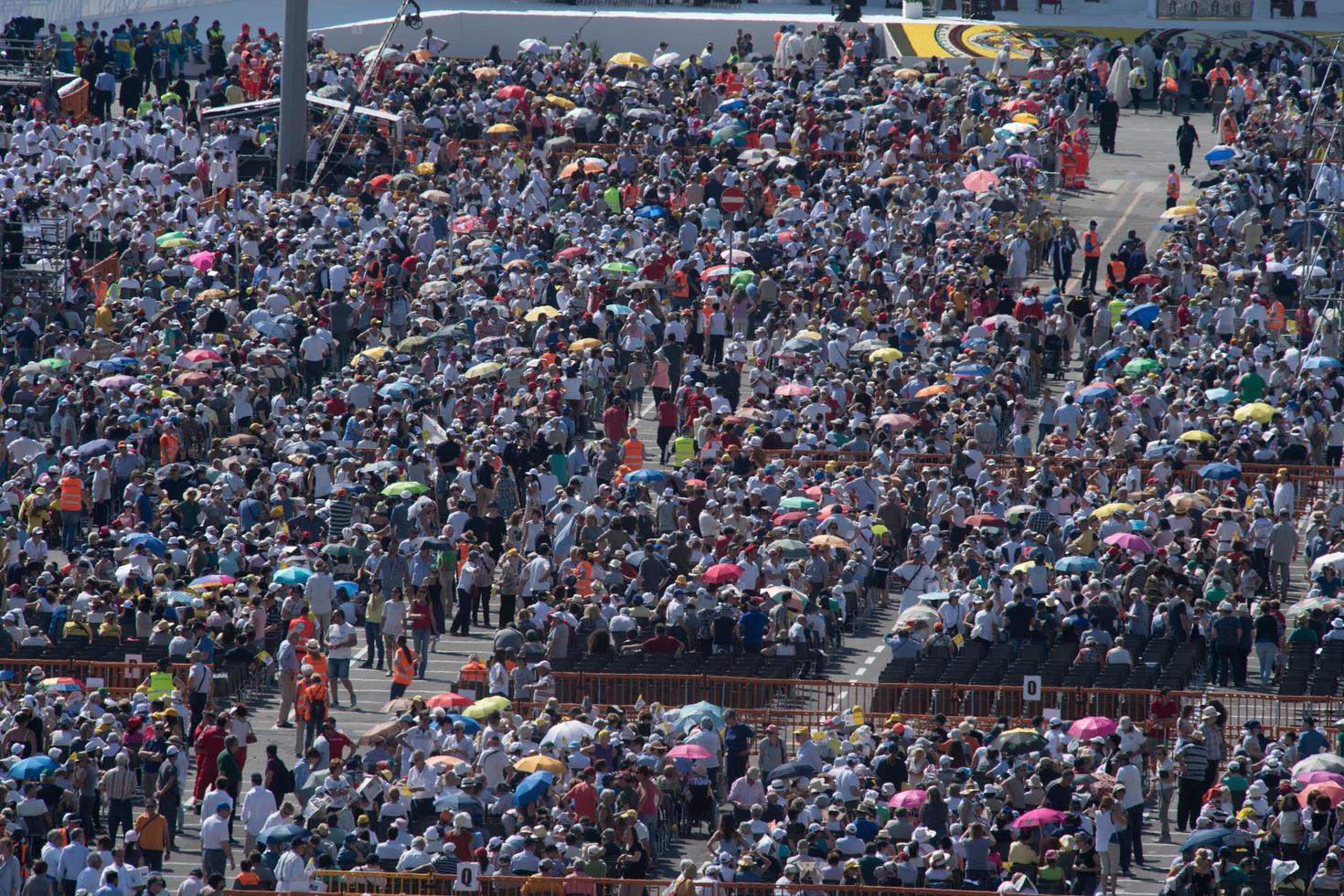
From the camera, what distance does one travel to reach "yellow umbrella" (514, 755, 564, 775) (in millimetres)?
25453

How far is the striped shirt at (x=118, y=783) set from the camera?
2597 centimetres

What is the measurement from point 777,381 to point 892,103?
Answer: 545 inches

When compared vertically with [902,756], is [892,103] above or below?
above

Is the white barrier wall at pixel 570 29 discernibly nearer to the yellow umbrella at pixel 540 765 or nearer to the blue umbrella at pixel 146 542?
the blue umbrella at pixel 146 542

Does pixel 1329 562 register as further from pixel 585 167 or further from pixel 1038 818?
pixel 585 167

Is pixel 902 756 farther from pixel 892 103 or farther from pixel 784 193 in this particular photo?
pixel 892 103

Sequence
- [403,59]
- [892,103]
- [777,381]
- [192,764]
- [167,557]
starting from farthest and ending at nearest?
[403,59] → [892,103] → [777,381] → [167,557] → [192,764]

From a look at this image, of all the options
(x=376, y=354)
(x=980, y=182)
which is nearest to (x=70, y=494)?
(x=376, y=354)

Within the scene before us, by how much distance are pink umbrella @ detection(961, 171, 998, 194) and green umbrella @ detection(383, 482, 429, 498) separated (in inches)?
594

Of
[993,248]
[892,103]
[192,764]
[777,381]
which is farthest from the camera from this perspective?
[892,103]

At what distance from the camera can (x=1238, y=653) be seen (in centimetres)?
2947

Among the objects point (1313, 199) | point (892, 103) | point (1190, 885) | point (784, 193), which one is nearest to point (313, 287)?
point (784, 193)

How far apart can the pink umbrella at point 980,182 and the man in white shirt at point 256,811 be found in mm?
23281

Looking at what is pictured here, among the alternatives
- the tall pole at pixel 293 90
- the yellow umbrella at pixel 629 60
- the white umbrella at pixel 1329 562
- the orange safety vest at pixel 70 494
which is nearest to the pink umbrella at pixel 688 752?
the white umbrella at pixel 1329 562
